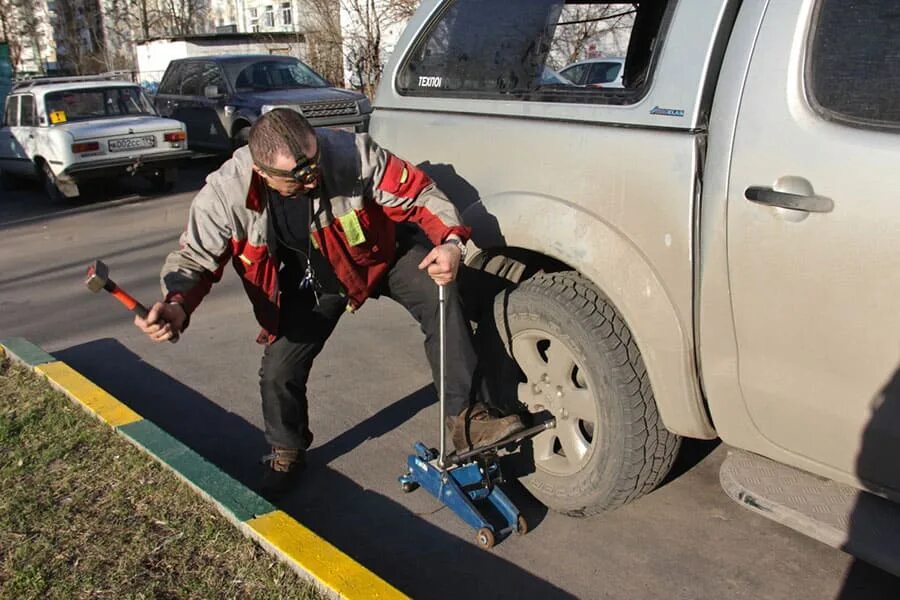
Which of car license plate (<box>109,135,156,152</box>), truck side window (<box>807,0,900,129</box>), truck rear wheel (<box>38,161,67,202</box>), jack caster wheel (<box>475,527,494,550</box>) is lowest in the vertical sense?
truck rear wheel (<box>38,161,67,202</box>)

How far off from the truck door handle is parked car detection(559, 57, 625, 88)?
98cm

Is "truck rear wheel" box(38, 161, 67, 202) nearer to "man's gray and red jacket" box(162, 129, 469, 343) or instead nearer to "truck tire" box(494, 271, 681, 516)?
"man's gray and red jacket" box(162, 129, 469, 343)

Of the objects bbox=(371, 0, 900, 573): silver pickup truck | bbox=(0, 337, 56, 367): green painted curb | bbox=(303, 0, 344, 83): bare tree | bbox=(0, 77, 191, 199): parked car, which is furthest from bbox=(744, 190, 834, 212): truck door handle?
bbox=(303, 0, 344, 83): bare tree

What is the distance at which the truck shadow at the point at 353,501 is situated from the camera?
2.95 m

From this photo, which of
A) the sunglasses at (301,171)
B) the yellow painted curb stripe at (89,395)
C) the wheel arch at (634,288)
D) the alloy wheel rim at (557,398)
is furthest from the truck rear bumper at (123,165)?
the wheel arch at (634,288)

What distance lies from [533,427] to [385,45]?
23225 millimetres

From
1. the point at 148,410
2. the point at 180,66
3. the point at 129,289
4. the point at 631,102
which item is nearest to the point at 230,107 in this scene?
the point at 180,66

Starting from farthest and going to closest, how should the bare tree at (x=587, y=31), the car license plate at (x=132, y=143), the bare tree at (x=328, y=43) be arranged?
the bare tree at (x=328, y=43), the car license plate at (x=132, y=143), the bare tree at (x=587, y=31)

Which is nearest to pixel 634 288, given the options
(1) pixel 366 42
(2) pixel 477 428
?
(2) pixel 477 428

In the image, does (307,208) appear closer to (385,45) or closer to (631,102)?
(631,102)

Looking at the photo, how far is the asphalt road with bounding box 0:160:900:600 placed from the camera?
292cm

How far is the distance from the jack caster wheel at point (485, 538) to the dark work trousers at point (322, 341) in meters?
0.45

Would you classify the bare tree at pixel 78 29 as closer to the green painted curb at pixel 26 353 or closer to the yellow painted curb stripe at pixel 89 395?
the green painted curb at pixel 26 353

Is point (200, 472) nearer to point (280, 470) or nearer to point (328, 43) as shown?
point (280, 470)
